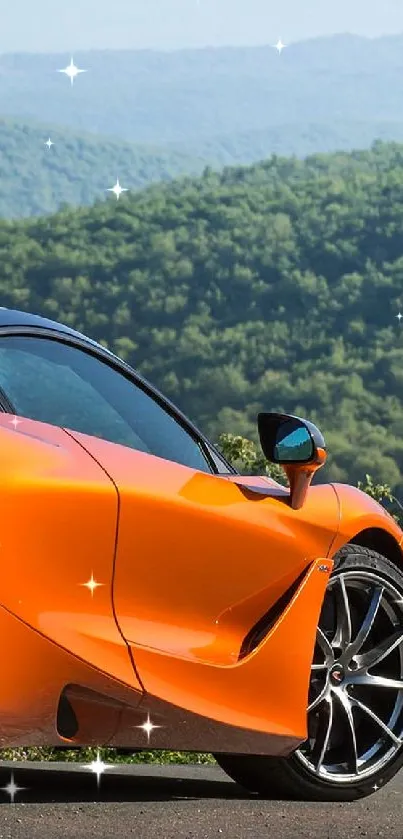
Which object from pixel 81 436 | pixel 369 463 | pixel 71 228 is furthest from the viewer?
pixel 71 228

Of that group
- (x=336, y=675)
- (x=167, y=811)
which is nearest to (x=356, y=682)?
(x=336, y=675)

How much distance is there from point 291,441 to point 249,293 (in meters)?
113

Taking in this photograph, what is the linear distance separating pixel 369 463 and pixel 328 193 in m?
45.5

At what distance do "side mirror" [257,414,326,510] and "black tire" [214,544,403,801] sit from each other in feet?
1.37

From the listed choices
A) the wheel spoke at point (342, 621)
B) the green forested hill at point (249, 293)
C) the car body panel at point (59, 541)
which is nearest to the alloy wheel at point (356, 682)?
the wheel spoke at point (342, 621)

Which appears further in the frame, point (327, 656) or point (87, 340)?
point (327, 656)

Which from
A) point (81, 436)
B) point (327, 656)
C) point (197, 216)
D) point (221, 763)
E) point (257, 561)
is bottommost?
point (221, 763)

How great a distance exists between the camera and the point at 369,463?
9269 cm

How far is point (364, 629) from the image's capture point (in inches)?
179

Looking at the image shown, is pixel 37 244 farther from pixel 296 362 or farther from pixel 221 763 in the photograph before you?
pixel 221 763

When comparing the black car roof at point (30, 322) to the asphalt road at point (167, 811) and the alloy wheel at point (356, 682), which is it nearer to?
the alloy wheel at point (356, 682)

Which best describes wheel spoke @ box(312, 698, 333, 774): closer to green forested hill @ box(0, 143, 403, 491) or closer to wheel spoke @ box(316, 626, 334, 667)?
wheel spoke @ box(316, 626, 334, 667)

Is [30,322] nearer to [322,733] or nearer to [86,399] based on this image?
[86,399]

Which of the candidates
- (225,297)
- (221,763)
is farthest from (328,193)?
(221,763)
